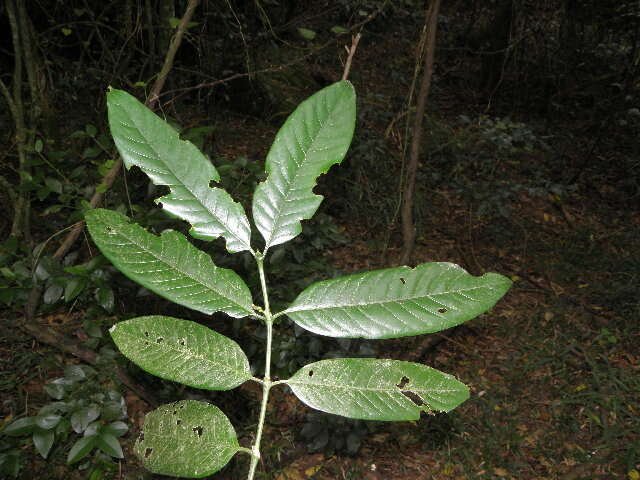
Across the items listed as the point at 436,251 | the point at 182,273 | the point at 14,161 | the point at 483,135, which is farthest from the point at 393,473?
the point at 483,135

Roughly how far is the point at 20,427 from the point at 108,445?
1.25ft

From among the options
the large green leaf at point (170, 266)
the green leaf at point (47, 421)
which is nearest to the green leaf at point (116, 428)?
the green leaf at point (47, 421)

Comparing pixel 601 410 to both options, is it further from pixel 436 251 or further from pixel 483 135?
pixel 483 135

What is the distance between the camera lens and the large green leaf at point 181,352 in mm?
489

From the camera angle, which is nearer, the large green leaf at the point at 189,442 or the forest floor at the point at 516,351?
the large green leaf at the point at 189,442

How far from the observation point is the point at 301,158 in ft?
1.86

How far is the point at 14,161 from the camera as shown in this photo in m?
3.32

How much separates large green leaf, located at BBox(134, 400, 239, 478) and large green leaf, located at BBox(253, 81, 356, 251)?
0.21m

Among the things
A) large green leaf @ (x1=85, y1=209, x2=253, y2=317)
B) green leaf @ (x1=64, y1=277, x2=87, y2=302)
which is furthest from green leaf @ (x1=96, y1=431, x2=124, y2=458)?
large green leaf @ (x1=85, y1=209, x2=253, y2=317)

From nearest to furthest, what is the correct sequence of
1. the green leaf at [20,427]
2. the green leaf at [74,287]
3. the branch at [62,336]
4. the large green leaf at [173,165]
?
the large green leaf at [173,165] < the green leaf at [20,427] < the green leaf at [74,287] < the branch at [62,336]

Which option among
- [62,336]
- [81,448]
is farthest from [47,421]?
[62,336]

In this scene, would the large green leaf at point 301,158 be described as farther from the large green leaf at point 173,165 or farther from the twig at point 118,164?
the twig at point 118,164

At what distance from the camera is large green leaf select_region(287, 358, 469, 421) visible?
0.49 metres

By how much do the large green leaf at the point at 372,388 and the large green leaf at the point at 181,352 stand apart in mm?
72
